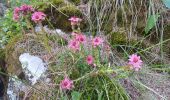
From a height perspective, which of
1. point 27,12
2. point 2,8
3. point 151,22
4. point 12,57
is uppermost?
point 27,12

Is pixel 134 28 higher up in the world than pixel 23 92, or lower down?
higher up

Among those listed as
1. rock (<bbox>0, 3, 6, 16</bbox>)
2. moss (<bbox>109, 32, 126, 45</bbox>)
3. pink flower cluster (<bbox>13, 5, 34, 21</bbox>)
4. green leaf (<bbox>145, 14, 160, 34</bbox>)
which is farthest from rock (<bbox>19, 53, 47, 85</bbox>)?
rock (<bbox>0, 3, 6, 16</bbox>)

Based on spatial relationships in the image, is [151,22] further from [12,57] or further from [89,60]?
[12,57]

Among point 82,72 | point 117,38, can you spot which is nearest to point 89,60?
point 82,72

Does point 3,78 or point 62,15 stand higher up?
point 62,15

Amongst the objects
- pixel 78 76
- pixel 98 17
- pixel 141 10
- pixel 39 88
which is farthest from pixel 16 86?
pixel 141 10

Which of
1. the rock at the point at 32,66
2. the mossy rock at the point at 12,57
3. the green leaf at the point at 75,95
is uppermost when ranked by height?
the green leaf at the point at 75,95

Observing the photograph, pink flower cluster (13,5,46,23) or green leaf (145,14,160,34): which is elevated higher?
pink flower cluster (13,5,46,23)

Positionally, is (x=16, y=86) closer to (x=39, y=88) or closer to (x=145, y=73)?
(x=39, y=88)

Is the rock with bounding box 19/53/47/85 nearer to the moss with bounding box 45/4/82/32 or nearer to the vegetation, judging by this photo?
the vegetation

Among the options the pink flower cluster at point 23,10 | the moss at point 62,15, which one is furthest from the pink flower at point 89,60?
the moss at point 62,15

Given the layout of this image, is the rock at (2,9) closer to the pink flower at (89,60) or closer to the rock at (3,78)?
the rock at (3,78)
